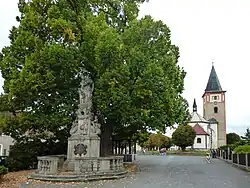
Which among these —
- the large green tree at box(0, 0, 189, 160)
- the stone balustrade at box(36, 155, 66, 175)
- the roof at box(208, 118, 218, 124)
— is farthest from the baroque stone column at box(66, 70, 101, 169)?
the roof at box(208, 118, 218, 124)

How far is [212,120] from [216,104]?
542 cm

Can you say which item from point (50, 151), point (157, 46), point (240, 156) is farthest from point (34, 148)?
point (240, 156)

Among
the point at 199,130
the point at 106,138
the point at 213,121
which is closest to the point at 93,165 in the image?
the point at 106,138

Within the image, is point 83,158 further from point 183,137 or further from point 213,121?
point 213,121

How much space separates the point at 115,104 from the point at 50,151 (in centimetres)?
778

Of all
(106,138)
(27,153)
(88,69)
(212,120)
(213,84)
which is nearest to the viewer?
(88,69)

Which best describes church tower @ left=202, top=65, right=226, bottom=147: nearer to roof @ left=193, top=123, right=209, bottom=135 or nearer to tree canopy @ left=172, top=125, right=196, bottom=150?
roof @ left=193, top=123, right=209, bottom=135

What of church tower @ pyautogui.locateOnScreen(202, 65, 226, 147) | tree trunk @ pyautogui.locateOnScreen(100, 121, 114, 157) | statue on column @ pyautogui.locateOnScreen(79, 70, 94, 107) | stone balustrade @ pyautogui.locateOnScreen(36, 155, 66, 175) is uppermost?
church tower @ pyautogui.locateOnScreen(202, 65, 226, 147)

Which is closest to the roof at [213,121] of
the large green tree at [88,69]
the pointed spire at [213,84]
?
the pointed spire at [213,84]

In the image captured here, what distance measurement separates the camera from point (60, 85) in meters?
23.3

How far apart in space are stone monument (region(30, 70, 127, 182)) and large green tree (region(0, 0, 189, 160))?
0.84m

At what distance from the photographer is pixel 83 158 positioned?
18.4 meters

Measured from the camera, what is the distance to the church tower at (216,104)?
96312 millimetres

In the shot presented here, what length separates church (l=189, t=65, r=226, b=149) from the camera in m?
91.4
